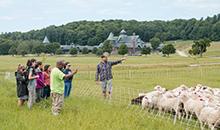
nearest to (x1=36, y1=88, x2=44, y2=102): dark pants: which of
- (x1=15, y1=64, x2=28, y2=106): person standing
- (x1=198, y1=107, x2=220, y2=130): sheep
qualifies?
(x1=15, y1=64, x2=28, y2=106): person standing

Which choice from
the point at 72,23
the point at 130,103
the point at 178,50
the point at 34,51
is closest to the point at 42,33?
the point at 72,23

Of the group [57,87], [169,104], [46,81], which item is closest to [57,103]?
[57,87]

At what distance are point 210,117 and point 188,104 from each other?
1892mm

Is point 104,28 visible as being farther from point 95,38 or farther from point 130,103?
point 130,103

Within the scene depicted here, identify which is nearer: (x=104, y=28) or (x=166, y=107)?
(x=166, y=107)

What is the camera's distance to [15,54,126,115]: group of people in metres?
13.4

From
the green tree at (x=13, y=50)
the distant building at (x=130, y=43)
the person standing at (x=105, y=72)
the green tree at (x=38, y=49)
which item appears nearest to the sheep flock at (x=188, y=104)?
the person standing at (x=105, y=72)

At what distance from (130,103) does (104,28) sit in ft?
526

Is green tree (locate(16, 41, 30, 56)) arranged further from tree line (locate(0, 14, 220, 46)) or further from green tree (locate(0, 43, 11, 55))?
tree line (locate(0, 14, 220, 46))

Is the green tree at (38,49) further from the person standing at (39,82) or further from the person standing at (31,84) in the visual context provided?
the person standing at (31,84)

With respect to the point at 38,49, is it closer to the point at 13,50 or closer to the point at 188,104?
the point at 13,50

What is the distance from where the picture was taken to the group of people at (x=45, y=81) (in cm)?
1345

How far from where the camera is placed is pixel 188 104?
13.1 metres

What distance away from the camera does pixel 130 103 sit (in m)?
16.7
